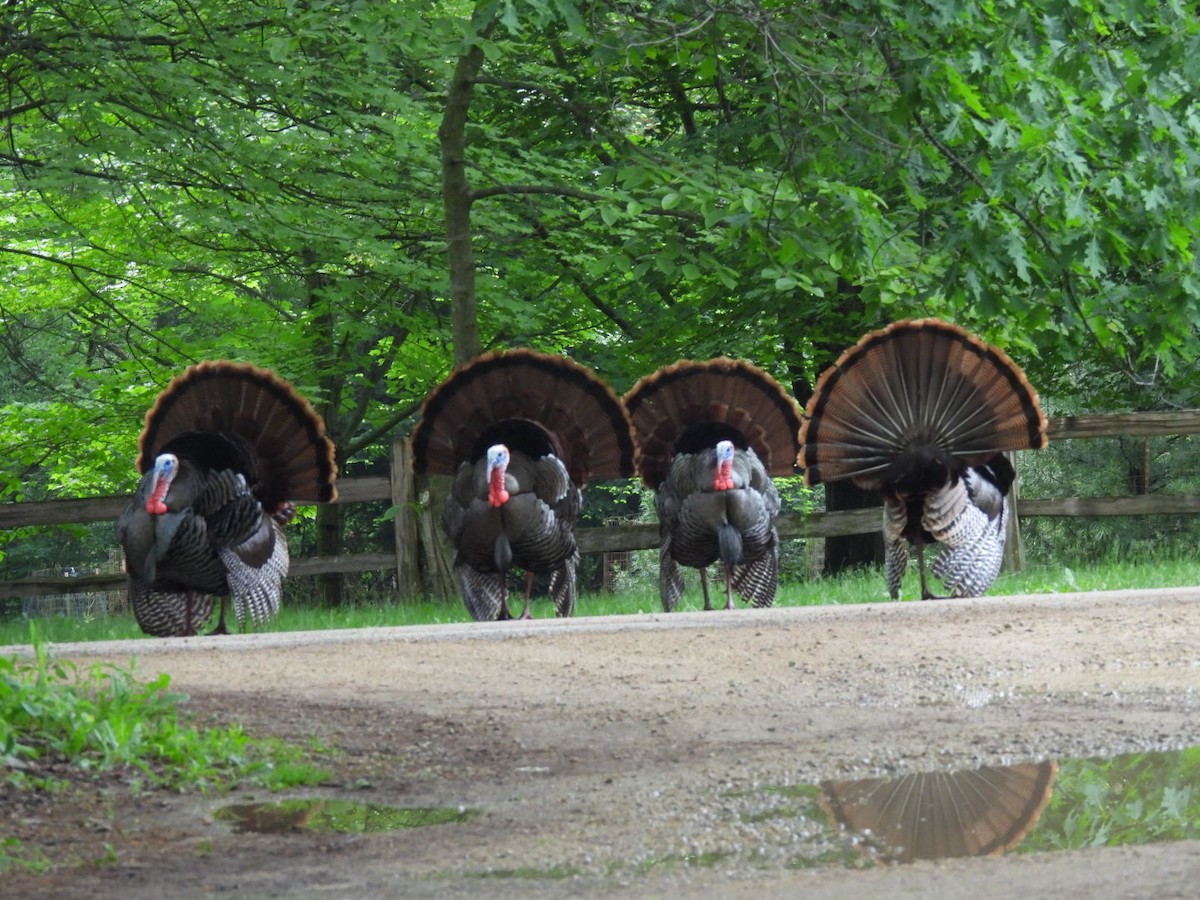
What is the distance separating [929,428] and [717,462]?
4.60ft

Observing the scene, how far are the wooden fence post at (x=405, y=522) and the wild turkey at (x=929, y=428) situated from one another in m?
4.88

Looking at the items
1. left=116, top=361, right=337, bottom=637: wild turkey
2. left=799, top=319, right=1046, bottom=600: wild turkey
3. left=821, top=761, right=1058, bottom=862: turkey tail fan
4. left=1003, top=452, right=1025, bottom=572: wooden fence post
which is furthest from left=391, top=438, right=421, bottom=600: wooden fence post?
left=821, top=761, right=1058, bottom=862: turkey tail fan

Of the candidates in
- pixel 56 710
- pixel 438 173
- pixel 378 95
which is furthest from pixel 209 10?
pixel 56 710

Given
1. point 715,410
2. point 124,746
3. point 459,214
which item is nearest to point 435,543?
point 459,214

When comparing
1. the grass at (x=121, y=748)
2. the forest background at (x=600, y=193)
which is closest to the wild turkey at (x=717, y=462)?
the forest background at (x=600, y=193)

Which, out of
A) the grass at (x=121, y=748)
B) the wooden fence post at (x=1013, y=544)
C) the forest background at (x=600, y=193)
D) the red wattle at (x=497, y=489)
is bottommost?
the grass at (x=121, y=748)

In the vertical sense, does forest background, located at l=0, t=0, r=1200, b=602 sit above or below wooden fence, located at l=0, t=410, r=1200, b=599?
above

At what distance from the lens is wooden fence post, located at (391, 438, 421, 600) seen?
1587 cm

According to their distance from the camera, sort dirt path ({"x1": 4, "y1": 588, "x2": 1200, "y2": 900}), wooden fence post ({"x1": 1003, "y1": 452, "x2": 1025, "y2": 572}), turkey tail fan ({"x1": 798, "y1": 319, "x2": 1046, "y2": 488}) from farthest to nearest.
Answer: wooden fence post ({"x1": 1003, "y1": 452, "x2": 1025, "y2": 572}), turkey tail fan ({"x1": 798, "y1": 319, "x2": 1046, "y2": 488}), dirt path ({"x1": 4, "y1": 588, "x2": 1200, "y2": 900})

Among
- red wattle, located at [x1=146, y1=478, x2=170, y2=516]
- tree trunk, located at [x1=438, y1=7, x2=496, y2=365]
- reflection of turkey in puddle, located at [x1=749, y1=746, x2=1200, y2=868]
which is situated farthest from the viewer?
tree trunk, located at [x1=438, y1=7, x2=496, y2=365]

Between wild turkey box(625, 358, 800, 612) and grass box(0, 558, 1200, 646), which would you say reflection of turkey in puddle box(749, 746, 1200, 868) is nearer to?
wild turkey box(625, 358, 800, 612)

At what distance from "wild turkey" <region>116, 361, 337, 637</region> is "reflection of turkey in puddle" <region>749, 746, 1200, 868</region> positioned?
653cm

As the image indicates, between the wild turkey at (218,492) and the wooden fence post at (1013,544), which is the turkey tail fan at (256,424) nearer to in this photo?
the wild turkey at (218,492)

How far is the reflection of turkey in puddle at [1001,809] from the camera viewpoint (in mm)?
4855
